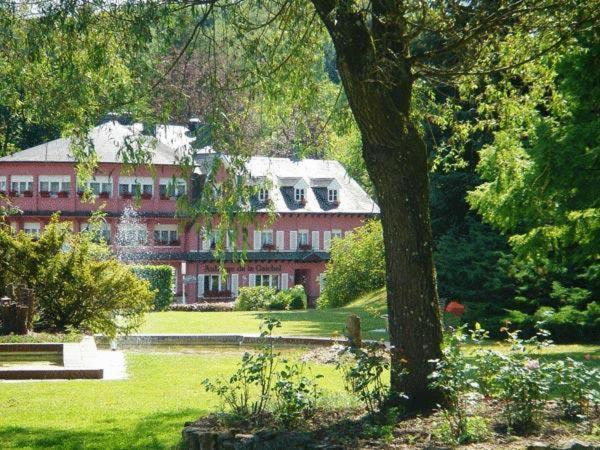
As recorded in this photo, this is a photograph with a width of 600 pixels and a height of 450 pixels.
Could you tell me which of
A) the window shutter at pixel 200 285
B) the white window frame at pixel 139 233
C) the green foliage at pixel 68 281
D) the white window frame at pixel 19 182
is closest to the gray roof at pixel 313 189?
the window shutter at pixel 200 285

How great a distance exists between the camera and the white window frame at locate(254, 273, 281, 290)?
2387 inches

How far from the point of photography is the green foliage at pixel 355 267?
44.5m

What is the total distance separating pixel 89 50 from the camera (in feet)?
36.0

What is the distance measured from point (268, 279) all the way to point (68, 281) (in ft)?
126

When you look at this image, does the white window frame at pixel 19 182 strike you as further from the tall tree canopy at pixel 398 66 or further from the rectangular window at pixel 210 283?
the tall tree canopy at pixel 398 66

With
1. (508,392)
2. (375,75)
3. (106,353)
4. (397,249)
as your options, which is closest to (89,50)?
(375,75)

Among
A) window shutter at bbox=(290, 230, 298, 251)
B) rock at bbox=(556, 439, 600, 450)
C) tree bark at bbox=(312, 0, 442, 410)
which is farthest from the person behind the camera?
window shutter at bbox=(290, 230, 298, 251)

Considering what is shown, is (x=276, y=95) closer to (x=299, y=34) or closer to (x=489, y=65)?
(x=299, y=34)

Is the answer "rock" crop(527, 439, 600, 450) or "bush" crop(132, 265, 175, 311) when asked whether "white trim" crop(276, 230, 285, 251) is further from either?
"rock" crop(527, 439, 600, 450)

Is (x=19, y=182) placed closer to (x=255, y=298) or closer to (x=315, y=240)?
(x=255, y=298)

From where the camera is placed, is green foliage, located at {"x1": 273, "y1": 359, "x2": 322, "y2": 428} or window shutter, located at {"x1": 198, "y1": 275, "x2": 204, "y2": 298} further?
window shutter, located at {"x1": 198, "y1": 275, "x2": 204, "y2": 298}

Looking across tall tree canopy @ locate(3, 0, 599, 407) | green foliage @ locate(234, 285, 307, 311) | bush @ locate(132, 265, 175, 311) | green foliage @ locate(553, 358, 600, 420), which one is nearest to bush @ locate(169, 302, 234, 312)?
bush @ locate(132, 265, 175, 311)

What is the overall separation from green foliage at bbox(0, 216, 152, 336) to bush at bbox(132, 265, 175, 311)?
2761 cm

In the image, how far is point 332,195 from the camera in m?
62.2
